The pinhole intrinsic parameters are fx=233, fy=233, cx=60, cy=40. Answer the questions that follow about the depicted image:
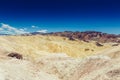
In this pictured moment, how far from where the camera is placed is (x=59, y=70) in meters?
37.1

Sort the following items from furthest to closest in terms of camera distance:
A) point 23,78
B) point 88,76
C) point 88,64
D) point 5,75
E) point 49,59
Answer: point 49,59 < point 88,64 < point 88,76 < point 23,78 < point 5,75

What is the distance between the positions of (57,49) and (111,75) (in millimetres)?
110130

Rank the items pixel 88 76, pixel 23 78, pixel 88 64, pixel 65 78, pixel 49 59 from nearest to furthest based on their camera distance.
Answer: pixel 23 78, pixel 88 76, pixel 65 78, pixel 88 64, pixel 49 59

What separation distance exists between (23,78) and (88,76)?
9026 mm

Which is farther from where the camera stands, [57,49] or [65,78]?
[57,49]

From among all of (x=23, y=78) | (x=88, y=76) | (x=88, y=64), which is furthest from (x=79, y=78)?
(x=23, y=78)

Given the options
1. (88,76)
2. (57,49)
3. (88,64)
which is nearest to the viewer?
(88,76)

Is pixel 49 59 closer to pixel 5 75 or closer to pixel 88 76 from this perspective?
pixel 88 76

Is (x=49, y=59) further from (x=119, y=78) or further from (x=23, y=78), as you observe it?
(x=119, y=78)

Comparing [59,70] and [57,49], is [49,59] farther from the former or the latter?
[57,49]

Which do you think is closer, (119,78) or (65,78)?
(119,78)

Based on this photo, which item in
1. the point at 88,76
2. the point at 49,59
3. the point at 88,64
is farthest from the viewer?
the point at 49,59

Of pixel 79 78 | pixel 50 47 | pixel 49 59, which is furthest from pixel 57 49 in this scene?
pixel 79 78

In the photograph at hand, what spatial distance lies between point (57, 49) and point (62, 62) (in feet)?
328
